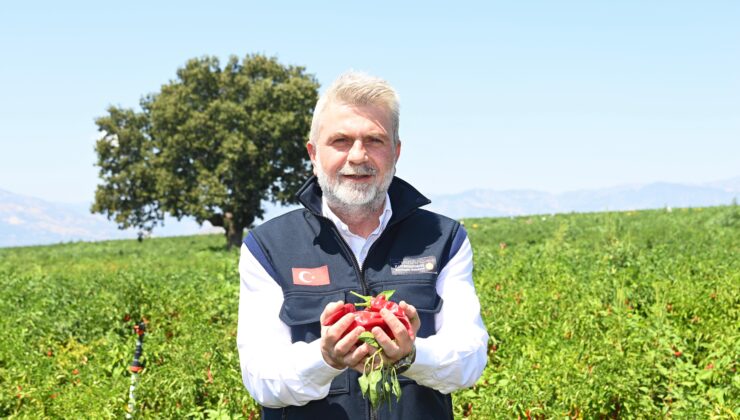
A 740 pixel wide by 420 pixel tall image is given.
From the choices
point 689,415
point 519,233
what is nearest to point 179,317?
point 689,415

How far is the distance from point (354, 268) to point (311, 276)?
174 millimetres

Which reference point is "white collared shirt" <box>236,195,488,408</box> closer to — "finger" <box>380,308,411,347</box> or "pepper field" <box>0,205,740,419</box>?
"finger" <box>380,308,411,347</box>

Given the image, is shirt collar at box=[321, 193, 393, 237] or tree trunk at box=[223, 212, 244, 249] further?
tree trunk at box=[223, 212, 244, 249]

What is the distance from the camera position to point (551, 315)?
7902 millimetres

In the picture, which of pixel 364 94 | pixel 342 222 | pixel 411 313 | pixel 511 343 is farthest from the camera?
pixel 511 343

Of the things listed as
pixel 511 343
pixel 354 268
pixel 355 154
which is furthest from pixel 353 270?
pixel 511 343

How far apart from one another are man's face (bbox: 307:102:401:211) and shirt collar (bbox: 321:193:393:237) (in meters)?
0.09

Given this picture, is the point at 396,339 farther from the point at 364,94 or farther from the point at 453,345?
the point at 364,94

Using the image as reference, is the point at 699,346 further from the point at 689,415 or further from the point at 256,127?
the point at 256,127

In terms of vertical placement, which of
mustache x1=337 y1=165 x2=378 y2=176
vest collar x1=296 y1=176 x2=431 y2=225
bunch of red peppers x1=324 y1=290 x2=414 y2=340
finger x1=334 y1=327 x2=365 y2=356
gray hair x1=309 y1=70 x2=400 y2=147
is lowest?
finger x1=334 y1=327 x2=365 y2=356

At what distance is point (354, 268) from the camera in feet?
9.29

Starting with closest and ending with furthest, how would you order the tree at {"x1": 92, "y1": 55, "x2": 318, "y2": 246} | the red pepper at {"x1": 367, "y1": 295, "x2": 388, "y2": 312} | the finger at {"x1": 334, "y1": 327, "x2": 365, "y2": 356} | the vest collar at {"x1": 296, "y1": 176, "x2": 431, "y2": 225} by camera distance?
the finger at {"x1": 334, "y1": 327, "x2": 365, "y2": 356} < the red pepper at {"x1": 367, "y1": 295, "x2": 388, "y2": 312} < the vest collar at {"x1": 296, "y1": 176, "x2": 431, "y2": 225} < the tree at {"x1": 92, "y1": 55, "x2": 318, "y2": 246}

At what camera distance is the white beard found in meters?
2.78

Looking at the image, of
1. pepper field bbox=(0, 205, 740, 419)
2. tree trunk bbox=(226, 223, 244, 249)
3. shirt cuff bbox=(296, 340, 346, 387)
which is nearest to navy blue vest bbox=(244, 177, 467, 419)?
shirt cuff bbox=(296, 340, 346, 387)
